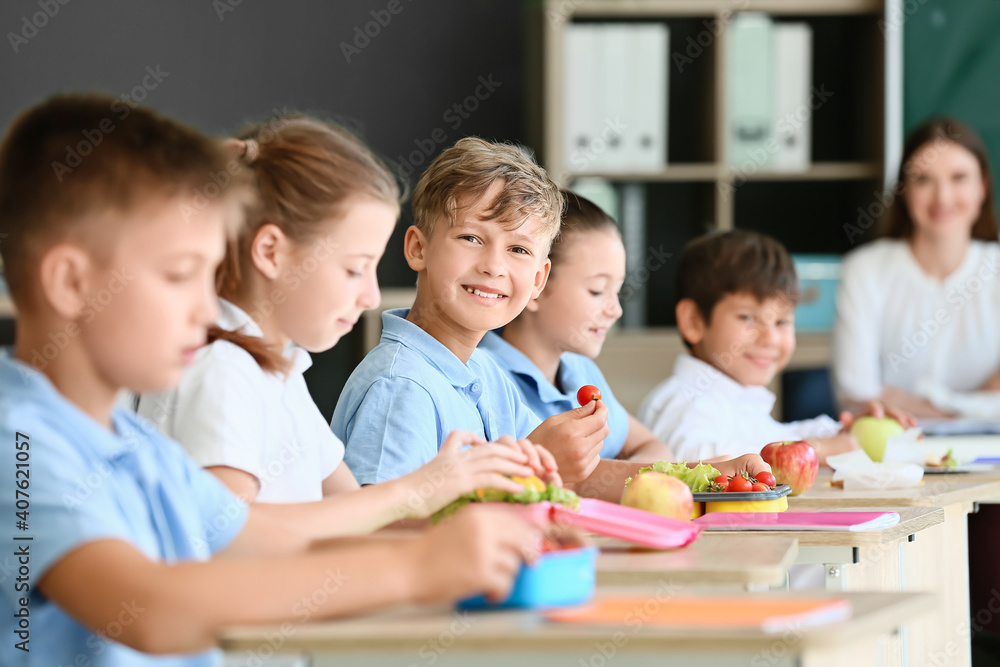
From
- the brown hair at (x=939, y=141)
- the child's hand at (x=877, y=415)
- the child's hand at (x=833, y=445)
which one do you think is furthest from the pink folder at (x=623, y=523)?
the brown hair at (x=939, y=141)

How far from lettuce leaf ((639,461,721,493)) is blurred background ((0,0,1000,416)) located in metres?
1.94

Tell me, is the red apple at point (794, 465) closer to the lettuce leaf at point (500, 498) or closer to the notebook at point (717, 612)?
the lettuce leaf at point (500, 498)

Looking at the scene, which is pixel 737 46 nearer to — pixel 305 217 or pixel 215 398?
pixel 305 217

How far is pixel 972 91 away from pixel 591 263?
2.41 metres

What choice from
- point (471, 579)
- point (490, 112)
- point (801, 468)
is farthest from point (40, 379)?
point (490, 112)

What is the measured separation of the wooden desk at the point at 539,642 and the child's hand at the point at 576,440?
0.63 m

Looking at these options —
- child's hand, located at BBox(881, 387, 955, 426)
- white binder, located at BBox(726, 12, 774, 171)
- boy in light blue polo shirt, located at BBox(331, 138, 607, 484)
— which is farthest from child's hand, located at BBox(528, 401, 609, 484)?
white binder, located at BBox(726, 12, 774, 171)

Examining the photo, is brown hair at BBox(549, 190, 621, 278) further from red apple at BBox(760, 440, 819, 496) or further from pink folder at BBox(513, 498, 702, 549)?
pink folder at BBox(513, 498, 702, 549)

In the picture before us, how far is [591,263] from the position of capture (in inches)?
82.8

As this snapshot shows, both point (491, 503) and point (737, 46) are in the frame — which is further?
point (737, 46)

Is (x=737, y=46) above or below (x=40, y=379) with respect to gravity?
above

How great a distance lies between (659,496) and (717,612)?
19.5 inches

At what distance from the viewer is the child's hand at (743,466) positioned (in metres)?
1.64

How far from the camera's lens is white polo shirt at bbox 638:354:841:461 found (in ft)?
7.29
